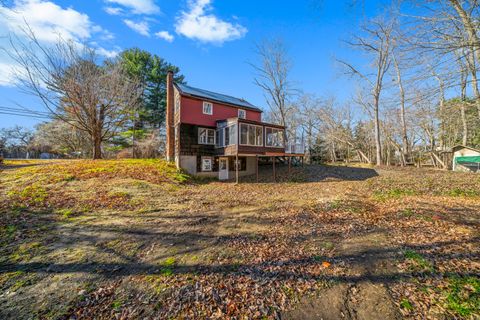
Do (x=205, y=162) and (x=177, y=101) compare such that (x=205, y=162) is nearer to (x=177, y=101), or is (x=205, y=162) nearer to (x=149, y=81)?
(x=177, y=101)

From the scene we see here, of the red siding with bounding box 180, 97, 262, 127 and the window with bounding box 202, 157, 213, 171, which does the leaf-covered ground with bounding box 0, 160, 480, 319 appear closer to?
the window with bounding box 202, 157, 213, 171

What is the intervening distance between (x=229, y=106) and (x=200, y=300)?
677 inches

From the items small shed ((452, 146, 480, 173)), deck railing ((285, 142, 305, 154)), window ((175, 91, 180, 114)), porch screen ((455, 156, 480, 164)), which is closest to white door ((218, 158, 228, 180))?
window ((175, 91, 180, 114))

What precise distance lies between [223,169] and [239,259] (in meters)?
13.6

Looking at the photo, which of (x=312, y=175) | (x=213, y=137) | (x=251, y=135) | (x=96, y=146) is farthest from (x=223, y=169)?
(x=96, y=146)

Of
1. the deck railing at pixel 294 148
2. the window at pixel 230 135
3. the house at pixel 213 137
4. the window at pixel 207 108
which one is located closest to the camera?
the window at pixel 230 135

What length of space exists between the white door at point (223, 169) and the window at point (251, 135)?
324cm

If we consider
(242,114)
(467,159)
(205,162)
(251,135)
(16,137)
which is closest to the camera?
(251,135)

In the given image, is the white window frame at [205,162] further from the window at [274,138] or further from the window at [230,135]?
the window at [274,138]

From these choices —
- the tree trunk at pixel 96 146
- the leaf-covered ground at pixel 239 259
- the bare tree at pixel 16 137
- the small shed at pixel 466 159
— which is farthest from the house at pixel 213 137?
the bare tree at pixel 16 137

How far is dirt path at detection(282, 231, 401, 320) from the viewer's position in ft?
9.11

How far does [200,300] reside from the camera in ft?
10.2

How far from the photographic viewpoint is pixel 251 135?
1595cm

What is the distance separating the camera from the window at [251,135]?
50.4ft
